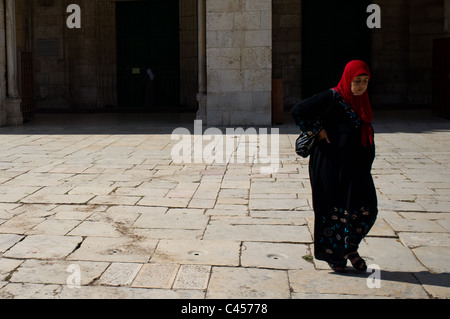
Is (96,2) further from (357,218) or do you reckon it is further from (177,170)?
(357,218)

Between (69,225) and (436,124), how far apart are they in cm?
1019

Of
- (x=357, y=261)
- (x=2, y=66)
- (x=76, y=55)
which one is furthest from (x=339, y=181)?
(x=76, y=55)

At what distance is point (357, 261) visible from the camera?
4168 mm

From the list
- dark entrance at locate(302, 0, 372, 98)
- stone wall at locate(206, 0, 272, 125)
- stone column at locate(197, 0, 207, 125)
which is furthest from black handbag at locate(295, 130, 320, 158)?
Answer: dark entrance at locate(302, 0, 372, 98)

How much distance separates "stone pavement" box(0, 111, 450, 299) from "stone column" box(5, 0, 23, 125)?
4.64 meters

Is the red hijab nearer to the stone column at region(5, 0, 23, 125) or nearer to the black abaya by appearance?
the black abaya

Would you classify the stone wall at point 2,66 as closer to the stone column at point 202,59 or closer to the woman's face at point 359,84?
the stone column at point 202,59

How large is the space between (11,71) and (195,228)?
10589 millimetres

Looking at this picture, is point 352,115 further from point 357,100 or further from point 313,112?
point 313,112

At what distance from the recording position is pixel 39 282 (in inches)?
157

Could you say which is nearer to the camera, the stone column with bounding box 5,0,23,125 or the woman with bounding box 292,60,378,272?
the woman with bounding box 292,60,378,272

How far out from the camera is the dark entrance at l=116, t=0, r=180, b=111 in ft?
63.9

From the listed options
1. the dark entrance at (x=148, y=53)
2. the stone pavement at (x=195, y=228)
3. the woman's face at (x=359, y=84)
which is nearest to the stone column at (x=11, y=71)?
the stone pavement at (x=195, y=228)
